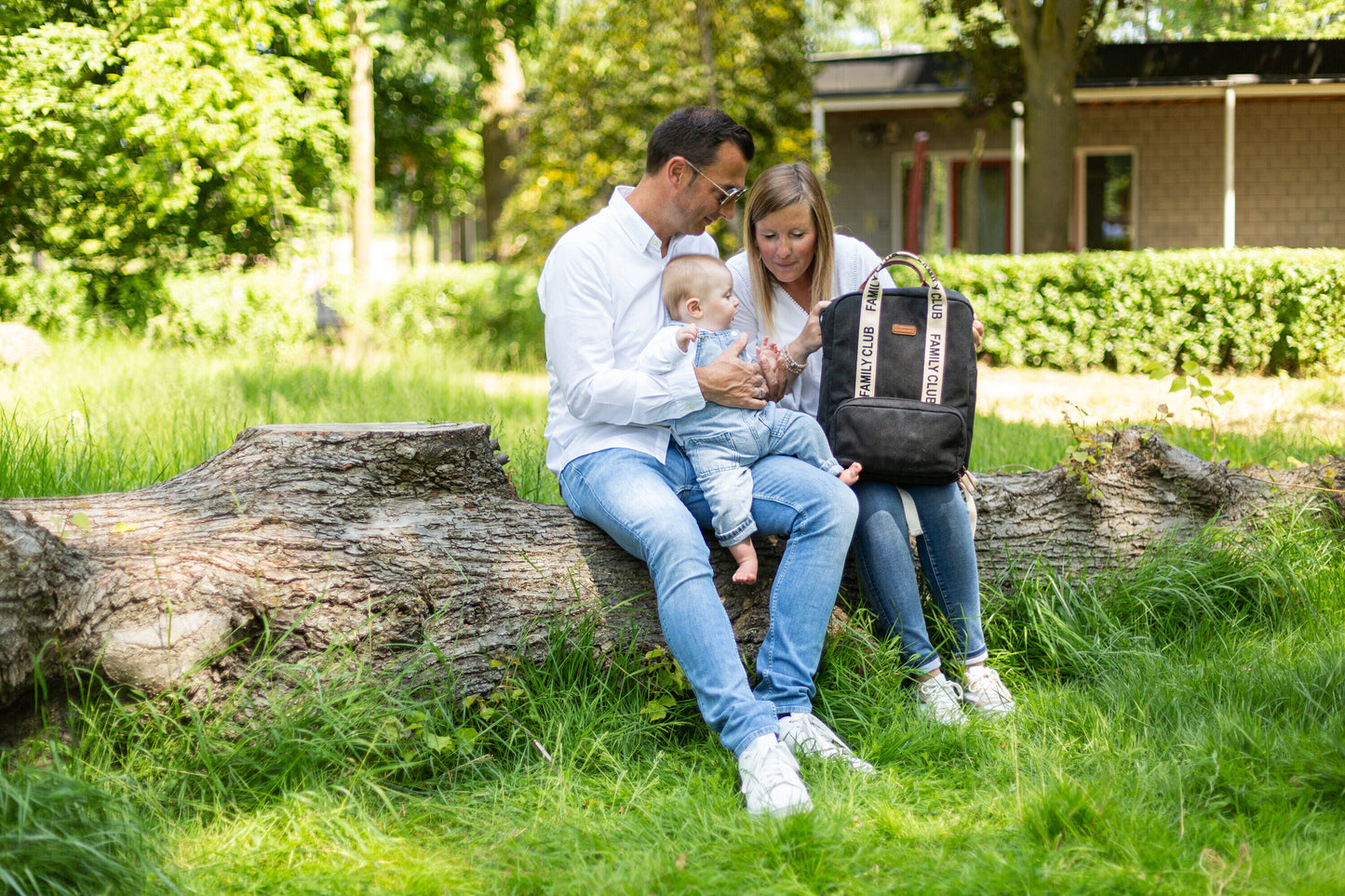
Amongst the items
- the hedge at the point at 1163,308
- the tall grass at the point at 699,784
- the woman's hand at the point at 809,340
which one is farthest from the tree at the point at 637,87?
the tall grass at the point at 699,784

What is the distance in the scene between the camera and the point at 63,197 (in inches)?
448

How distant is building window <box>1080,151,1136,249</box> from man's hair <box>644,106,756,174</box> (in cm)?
1428

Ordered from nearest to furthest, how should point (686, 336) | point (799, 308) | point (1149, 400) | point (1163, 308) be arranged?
point (686, 336), point (799, 308), point (1149, 400), point (1163, 308)

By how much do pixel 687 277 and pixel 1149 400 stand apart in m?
6.65

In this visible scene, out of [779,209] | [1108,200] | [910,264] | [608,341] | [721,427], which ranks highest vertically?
[1108,200]

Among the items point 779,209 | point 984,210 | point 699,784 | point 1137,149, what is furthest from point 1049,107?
point 699,784

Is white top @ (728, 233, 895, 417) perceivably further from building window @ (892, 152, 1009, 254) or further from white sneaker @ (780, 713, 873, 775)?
building window @ (892, 152, 1009, 254)

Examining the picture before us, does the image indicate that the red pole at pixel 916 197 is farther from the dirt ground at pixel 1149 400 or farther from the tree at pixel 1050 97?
the dirt ground at pixel 1149 400

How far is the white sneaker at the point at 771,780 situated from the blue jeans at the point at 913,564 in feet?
2.43

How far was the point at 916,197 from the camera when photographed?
13914 millimetres

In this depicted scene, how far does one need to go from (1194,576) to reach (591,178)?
10.1 metres

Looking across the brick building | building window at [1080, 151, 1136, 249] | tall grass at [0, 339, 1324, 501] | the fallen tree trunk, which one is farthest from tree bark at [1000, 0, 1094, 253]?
the fallen tree trunk

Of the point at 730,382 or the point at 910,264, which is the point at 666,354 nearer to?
the point at 730,382

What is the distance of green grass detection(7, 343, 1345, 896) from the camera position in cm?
227
